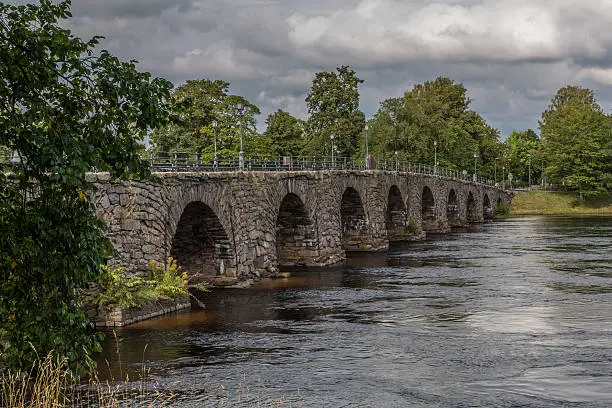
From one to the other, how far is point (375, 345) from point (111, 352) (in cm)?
736

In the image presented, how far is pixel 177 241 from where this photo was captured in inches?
1326

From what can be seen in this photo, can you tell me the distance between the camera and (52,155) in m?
9.34

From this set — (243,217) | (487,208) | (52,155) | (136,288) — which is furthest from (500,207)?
(52,155)

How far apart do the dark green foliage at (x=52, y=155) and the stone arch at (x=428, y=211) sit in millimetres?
63475

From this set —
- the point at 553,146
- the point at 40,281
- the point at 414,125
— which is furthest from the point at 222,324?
the point at 553,146

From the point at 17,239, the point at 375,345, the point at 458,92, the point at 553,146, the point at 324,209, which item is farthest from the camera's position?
the point at 458,92

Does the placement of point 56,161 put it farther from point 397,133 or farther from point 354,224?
point 397,133

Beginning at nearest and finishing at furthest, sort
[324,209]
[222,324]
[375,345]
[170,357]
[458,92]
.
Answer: [170,357] < [375,345] < [222,324] < [324,209] < [458,92]

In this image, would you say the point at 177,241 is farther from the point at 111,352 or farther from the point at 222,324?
the point at 111,352

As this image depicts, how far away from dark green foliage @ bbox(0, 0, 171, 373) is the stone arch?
63475 millimetres

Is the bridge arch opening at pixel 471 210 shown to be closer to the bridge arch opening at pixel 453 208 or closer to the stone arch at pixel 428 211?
the bridge arch opening at pixel 453 208

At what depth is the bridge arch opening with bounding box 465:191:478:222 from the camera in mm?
94250

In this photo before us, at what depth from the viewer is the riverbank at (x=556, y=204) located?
104438 mm

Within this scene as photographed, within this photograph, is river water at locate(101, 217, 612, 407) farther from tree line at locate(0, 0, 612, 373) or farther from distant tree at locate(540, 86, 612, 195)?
distant tree at locate(540, 86, 612, 195)
